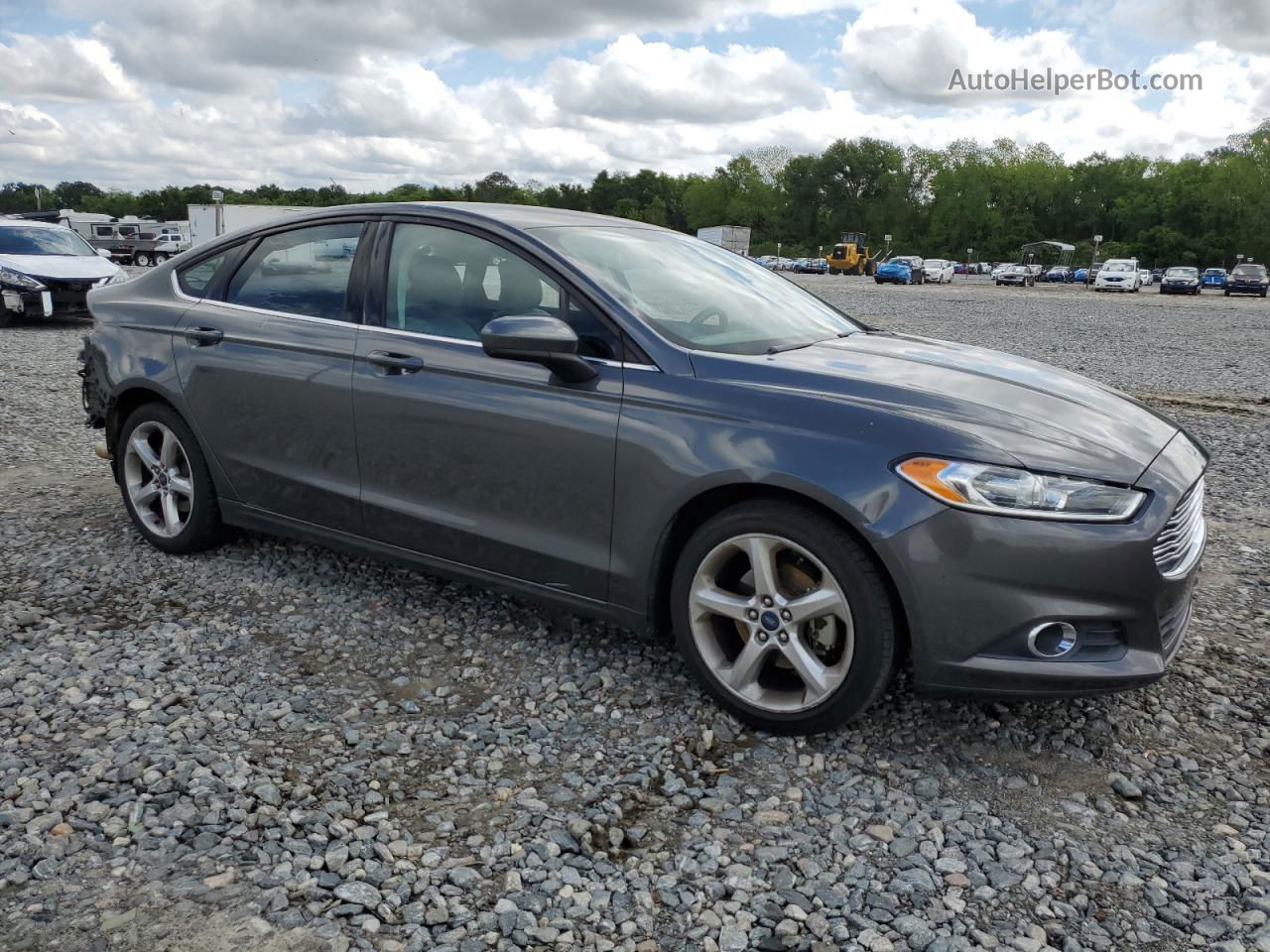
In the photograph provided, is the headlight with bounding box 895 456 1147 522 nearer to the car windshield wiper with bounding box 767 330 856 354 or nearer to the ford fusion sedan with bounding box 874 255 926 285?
the car windshield wiper with bounding box 767 330 856 354

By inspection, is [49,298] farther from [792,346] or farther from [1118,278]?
[1118,278]

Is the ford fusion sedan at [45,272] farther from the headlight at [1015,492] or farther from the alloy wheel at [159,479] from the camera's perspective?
the headlight at [1015,492]

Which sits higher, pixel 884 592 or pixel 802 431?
pixel 802 431

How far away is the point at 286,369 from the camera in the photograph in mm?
4164

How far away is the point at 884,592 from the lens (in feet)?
9.78

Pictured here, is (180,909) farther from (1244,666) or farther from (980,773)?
(1244,666)

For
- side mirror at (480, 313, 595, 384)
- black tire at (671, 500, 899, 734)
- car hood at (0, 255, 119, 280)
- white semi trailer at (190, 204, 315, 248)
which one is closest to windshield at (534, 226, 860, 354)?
side mirror at (480, 313, 595, 384)

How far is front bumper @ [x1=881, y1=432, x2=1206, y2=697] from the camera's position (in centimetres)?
282

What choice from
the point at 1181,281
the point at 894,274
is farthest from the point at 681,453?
the point at 1181,281

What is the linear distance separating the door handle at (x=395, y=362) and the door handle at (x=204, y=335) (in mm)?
897

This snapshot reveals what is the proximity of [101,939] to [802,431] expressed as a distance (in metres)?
2.14

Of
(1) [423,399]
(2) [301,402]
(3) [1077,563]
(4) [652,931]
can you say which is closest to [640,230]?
(1) [423,399]

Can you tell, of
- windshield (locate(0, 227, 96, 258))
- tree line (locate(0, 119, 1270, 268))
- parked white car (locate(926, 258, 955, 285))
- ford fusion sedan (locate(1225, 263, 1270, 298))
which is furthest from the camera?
tree line (locate(0, 119, 1270, 268))

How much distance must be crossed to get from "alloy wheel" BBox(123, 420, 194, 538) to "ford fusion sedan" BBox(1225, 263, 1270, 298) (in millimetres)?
52123
